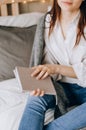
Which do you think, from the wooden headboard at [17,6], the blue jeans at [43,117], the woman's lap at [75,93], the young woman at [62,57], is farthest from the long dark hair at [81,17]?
the wooden headboard at [17,6]

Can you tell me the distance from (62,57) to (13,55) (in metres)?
0.35

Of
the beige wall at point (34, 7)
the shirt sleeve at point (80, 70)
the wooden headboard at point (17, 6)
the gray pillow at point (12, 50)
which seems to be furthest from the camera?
the beige wall at point (34, 7)

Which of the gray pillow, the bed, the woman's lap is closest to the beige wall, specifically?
the bed

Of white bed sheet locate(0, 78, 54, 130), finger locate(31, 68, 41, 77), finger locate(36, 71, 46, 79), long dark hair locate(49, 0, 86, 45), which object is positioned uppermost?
long dark hair locate(49, 0, 86, 45)

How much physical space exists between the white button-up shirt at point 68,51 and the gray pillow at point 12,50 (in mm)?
221

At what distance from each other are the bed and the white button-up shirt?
21 cm

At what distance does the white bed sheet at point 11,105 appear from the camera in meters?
1.11

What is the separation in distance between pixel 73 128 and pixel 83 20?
1.66 feet

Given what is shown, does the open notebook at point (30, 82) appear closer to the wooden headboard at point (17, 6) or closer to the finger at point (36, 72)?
the finger at point (36, 72)

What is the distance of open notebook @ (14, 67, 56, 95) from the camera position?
1055 millimetres

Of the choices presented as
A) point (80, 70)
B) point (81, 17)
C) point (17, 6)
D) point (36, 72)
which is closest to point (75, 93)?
point (80, 70)

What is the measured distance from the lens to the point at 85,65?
118 cm

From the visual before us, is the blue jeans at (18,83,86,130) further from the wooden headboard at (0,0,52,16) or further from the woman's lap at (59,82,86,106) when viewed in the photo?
the wooden headboard at (0,0,52,16)

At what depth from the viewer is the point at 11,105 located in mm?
1242
